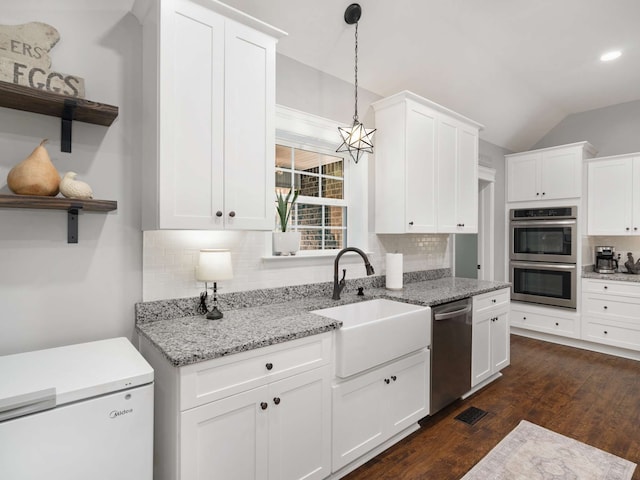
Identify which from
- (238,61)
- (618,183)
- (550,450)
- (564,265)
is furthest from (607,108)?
(238,61)

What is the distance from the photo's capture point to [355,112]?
2930 mm

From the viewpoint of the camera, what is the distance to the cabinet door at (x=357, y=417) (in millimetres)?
1940

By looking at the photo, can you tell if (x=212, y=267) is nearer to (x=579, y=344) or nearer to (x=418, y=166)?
(x=418, y=166)

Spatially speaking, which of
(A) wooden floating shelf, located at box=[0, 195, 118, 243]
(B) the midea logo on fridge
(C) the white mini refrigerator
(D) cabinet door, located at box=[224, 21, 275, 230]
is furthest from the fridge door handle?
(D) cabinet door, located at box=[224, 21, 275, 230]

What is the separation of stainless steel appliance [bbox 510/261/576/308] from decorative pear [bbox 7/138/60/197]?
513cm

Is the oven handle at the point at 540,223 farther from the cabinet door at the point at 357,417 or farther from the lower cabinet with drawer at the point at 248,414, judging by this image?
the lower cabinet with drawer at the point at 248,414

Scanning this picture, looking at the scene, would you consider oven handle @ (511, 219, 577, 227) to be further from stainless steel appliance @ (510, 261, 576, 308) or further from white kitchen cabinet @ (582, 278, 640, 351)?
white kitchen cabinet @ (582, 278, 640, 351)

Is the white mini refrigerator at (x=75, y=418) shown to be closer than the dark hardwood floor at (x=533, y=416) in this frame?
Yes

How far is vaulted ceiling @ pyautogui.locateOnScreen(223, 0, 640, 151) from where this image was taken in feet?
8.37

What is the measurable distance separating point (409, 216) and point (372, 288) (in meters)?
0.71

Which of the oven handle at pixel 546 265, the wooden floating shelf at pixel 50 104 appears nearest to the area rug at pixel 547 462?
the oven handle at pixel 546 265

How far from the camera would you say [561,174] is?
450cm

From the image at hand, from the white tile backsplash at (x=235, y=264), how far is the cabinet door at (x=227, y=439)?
796 millimetres

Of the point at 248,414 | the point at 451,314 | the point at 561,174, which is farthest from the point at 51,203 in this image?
the point at 561,174
